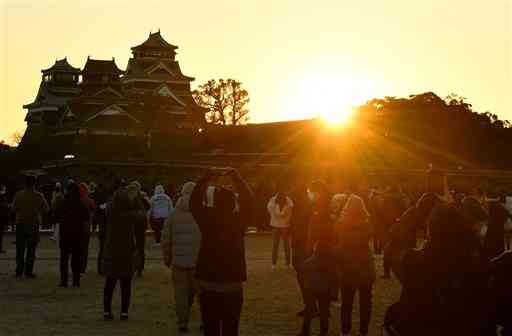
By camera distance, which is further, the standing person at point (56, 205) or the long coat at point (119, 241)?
the standing person at point (56, 205)

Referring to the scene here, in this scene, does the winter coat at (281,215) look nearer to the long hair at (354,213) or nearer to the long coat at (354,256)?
the long hair at (354,213)

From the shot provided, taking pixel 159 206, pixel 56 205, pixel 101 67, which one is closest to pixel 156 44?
pixel 101 67

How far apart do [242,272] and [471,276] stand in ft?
8.15

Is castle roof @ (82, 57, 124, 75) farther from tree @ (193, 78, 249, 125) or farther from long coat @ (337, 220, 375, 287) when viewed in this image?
long coat @ (337, 220, 375, 287)

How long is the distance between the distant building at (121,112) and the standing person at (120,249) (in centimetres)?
4959

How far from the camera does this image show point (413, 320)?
608 centimetres

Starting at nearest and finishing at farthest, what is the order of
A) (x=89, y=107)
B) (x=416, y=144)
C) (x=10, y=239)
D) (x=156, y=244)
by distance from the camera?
(x=156, y=244)
(x=10, y=239)
(x=416, y=144)
(x=89, y=107)

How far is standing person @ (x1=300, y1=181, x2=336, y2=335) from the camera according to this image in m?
11.3

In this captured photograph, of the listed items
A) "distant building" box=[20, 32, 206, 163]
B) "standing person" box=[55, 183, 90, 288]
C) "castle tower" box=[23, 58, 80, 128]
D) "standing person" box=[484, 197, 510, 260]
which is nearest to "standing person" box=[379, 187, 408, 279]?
"standing person" box=[55, 183, 90, 288]

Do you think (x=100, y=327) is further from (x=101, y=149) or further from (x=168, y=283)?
(x=101, y=149)

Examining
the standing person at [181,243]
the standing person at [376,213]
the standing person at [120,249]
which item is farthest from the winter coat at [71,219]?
the standing person at [376,213]

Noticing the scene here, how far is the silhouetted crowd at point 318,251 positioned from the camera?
604 cm

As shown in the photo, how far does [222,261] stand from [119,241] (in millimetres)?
5045

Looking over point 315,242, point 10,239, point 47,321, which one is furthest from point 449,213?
point 10,239
